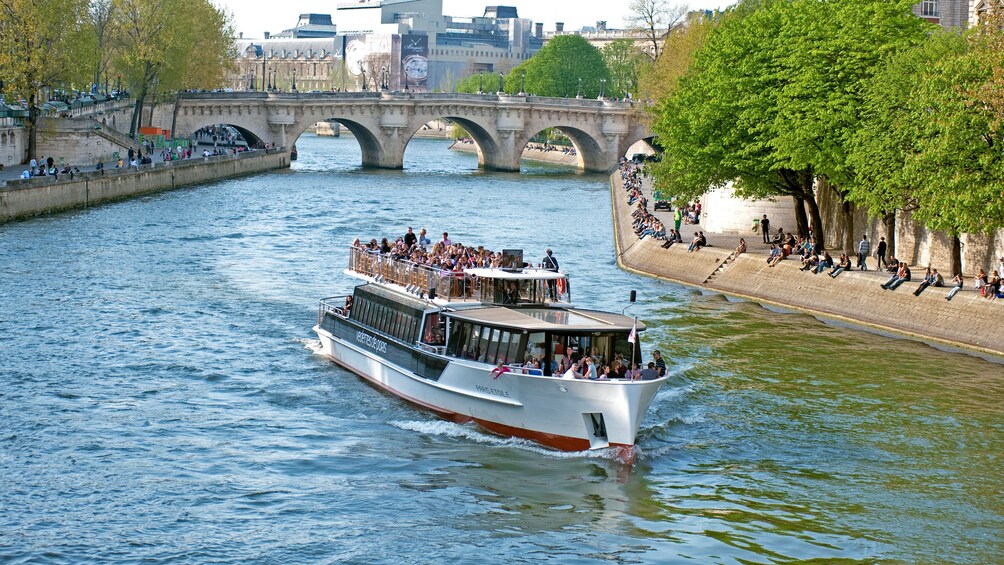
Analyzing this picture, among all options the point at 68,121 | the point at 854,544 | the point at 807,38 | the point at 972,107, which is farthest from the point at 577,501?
the point at 68,121

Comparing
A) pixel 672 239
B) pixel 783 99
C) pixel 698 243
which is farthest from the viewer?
pixel 672 239

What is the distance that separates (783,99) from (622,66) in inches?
4817

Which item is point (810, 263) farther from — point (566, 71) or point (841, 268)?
point (566, 71)

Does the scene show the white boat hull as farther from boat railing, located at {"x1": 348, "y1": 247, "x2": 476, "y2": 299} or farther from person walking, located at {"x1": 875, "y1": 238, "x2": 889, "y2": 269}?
person walking, located at {"x1": 875, "y1": 238, "x2": 889, "y2": 269}

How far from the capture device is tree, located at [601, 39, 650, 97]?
559 ft

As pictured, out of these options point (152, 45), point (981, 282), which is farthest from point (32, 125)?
point (981, 282)

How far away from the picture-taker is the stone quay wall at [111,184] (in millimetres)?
68812

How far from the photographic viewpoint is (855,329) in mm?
47000

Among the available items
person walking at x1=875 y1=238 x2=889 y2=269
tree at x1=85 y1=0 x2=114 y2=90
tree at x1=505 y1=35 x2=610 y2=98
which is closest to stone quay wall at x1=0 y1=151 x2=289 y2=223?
tree at x1=85 y1=0 x2=114 y2=90

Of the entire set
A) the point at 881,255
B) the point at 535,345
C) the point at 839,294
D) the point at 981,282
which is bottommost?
the point at 839,294

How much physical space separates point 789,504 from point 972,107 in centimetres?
2129

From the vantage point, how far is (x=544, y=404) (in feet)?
104

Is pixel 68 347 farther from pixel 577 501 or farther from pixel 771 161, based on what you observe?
pixel 771 161

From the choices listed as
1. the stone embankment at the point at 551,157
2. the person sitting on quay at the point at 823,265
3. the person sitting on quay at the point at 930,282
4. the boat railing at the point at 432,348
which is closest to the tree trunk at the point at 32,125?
the person sitting on quay at the point at 823,265
